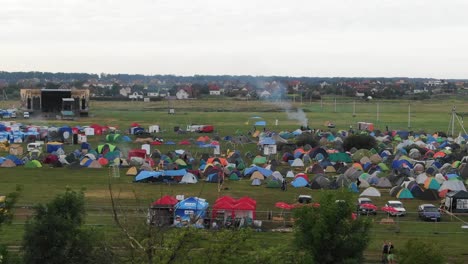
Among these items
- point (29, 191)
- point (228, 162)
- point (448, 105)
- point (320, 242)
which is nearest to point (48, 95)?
point (228, 162)

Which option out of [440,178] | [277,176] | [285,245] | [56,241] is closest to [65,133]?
[277,176]

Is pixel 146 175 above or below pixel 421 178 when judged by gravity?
below

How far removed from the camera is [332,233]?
1277 cm

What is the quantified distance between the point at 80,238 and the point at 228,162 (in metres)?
21.1

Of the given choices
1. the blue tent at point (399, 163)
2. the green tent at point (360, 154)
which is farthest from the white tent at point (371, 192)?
the green tent at point (360, 154)

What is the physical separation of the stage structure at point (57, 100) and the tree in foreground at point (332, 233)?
61.8 m

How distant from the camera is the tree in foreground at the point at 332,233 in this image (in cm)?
1262

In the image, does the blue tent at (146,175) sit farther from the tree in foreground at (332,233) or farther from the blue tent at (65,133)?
the blue tent at (65,133)

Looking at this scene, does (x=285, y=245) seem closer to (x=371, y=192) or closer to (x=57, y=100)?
(x=371, y=192)

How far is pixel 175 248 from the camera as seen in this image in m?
9.02

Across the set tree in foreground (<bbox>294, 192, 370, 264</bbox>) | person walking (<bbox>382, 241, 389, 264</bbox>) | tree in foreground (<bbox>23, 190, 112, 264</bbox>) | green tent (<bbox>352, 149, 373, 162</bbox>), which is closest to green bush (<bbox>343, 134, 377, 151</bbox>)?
green tent (<bbox>352, 149, 373, 162</bbox>)

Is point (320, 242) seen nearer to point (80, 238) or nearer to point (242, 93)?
point (80, 238)

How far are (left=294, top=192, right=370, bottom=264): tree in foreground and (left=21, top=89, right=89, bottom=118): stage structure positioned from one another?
61.8 metres

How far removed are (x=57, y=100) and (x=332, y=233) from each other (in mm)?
64474
